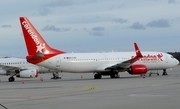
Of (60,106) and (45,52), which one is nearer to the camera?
(60,106)

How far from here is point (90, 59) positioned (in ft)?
156

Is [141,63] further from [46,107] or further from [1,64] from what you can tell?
[46,107]

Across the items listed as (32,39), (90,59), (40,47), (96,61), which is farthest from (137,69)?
(32,39)

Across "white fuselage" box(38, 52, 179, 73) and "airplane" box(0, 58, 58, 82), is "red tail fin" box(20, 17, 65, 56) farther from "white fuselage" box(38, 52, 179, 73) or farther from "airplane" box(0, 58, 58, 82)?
"airplane" box(0, 58, 58, 82)

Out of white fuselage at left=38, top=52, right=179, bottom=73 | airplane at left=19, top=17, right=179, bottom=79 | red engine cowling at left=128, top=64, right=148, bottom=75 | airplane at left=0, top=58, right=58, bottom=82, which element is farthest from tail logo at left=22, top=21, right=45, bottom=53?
red engine cowling at left=128, top=64, right=148, bottom=75

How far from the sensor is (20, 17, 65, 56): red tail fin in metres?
43.7

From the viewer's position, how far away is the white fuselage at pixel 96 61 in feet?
150

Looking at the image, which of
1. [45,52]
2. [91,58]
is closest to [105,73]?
[91,58]

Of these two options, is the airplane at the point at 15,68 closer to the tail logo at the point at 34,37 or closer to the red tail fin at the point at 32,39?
the red tail fin at the point at 32,39

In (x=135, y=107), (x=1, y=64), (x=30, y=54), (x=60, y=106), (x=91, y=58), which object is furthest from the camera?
(x=1, y=64)

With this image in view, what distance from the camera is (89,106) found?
54.1 ft

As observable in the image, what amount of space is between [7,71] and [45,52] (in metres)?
7.50

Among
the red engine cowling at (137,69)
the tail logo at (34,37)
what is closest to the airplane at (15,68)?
the tail logo at (34,37)

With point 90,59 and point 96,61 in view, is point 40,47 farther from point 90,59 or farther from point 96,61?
point 96,61
